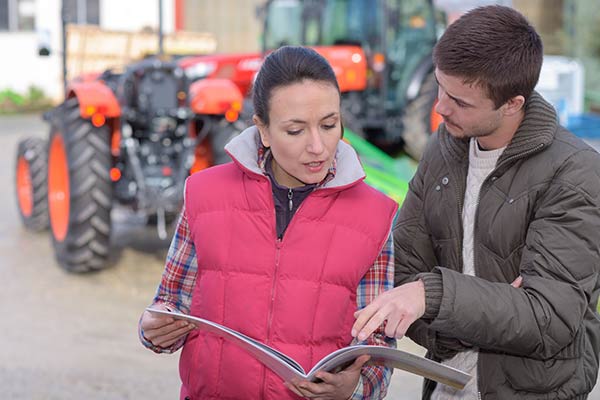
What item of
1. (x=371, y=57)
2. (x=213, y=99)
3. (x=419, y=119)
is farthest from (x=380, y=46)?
(x=213, y=99)

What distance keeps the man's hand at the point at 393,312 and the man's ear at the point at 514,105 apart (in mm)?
445

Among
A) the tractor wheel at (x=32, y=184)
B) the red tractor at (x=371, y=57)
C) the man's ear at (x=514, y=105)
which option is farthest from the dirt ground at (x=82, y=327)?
the red tractor at (x=371, y=57)

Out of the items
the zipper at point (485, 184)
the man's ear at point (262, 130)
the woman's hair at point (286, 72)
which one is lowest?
the zipper at point (485, 184)

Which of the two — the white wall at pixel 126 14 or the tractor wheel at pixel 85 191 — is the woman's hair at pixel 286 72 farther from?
the white wall at pixel 126 14

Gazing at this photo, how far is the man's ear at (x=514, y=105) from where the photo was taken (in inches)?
79.4

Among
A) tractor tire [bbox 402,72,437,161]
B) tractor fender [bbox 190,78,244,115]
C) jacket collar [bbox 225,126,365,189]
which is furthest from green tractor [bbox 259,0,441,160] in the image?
jacket collar [bbox 225,126,365,189]

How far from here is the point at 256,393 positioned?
209 cm

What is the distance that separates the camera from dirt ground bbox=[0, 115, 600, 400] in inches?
178

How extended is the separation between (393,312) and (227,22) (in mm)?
20438

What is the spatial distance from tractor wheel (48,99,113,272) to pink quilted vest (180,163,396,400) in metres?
4.10

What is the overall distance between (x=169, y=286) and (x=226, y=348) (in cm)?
24

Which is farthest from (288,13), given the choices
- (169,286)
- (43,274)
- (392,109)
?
(169,286)

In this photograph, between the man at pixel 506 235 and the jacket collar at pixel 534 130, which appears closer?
the man at pixel 506 235

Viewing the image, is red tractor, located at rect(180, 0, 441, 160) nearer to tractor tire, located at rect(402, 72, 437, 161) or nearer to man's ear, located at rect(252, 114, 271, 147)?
tractor tire, located at rect(402, 72, 437, 161)
